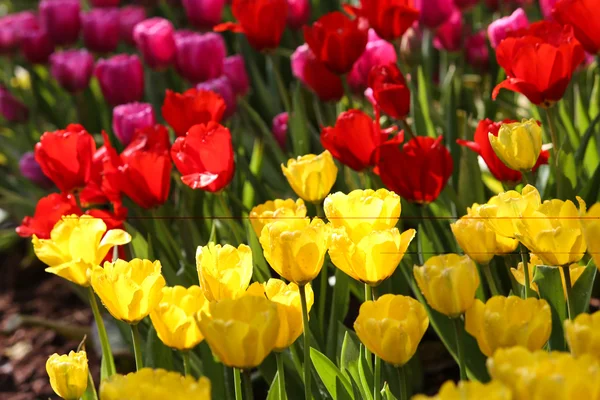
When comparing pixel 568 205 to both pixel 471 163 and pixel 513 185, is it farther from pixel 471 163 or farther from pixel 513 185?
pixel 471 163

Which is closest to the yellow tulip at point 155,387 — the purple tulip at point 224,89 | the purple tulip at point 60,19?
the purple tulip at point 224,89

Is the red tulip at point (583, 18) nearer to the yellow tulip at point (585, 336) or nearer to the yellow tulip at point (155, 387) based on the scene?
the yellow tulip at point (585, 336)

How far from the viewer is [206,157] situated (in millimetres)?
1397

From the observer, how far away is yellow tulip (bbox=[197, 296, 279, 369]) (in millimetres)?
880

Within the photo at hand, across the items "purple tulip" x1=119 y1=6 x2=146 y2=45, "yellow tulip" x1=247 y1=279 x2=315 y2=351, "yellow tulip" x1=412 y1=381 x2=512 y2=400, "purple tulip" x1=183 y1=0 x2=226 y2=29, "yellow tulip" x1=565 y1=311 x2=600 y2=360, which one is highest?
"yellow tulip" x1=412 y1=381 x2=512 y2=400

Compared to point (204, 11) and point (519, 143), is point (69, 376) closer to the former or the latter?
point (519, 143)

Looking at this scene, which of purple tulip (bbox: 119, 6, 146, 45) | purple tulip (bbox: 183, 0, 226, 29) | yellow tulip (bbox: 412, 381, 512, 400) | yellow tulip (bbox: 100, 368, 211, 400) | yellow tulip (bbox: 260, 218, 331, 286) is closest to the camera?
yellow tulip (bbox: 412, 381, 512, 400)

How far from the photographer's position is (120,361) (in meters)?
1.84

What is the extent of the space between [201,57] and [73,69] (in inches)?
20.2

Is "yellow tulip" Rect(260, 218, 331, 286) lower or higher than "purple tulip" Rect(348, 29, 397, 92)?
higher

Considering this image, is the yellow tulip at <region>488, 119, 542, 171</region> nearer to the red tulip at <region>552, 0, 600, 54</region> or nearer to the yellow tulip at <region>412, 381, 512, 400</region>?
the red tulip at <region>552, 0, 600, 54</region>

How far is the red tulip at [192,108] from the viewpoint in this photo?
162 cm

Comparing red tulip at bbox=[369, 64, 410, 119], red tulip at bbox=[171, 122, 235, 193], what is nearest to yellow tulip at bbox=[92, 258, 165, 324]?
red tulip at bbox=[171, 122, 235, 193]

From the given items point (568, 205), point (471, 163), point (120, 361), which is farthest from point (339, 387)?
point (120, 361)
